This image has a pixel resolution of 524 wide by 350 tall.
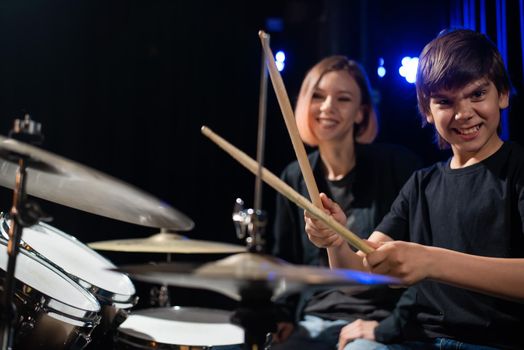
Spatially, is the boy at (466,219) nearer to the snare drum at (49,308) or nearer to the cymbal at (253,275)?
the cymbal at (253,275)

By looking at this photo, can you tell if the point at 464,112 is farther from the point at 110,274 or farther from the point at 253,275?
the point at 110,274

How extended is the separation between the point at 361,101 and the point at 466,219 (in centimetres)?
93

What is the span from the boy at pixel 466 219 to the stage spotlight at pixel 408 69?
0.74 m

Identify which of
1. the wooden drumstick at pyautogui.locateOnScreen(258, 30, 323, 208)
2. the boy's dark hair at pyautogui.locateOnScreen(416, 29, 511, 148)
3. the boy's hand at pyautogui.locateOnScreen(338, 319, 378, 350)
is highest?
the boy's dark hair at pyautogui.locateOnScreen(416, 29, 511, 148)

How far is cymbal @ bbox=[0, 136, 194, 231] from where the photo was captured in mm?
1035

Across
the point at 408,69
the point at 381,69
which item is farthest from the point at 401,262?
the point at 381,69

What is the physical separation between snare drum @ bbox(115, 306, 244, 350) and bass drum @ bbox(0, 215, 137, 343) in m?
0.06

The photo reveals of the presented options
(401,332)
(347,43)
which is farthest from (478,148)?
(347,43)

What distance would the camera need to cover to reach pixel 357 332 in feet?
5.54

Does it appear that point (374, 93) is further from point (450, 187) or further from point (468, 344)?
point (468, 344)

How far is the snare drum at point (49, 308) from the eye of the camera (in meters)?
1.30

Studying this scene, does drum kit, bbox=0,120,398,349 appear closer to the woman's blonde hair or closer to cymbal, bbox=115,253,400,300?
cymbal, bbox=115,253,400,300

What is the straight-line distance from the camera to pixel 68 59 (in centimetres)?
254

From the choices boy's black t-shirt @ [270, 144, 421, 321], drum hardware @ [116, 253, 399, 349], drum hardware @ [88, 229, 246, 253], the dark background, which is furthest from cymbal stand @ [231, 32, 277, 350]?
the dark background
